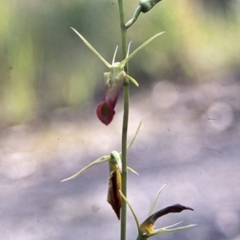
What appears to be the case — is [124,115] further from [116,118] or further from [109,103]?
[116,118]

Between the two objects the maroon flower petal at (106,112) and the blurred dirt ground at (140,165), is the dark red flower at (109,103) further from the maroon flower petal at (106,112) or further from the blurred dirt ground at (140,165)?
the blurred dirt ground at (140,165)

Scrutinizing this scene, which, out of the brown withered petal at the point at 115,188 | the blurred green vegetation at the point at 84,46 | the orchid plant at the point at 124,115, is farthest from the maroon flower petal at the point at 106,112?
the blurred green vegetation at the point at 84,46

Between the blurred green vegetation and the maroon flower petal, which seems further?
the blurred green vegetation

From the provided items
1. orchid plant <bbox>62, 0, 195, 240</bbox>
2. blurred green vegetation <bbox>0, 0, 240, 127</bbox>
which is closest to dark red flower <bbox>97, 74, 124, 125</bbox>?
orchid plant <bbox>62, 0, 195, 240</bbox>

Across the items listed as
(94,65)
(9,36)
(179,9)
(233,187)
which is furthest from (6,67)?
(233,187)

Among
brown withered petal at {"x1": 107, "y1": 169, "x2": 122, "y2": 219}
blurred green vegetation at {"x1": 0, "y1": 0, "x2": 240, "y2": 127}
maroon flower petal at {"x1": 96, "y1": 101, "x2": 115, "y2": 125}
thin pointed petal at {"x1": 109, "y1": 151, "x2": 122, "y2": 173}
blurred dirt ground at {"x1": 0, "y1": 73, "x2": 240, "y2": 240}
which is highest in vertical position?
blurred green vegetation at {"x1": 0, "y1": 0, "x2": 240, "y2": 127}

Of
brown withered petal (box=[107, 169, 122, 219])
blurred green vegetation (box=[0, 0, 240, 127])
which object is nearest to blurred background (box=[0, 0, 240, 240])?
blurred green vegetation (box=[0, 0, 240, 127])

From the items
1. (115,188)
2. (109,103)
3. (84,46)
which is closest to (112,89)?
(109,103)

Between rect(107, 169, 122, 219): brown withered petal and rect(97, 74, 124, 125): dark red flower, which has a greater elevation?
rect(97, 74, 124, 125): dark red flower

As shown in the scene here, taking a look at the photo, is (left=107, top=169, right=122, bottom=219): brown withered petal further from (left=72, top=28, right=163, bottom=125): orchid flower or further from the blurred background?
the blurred background
